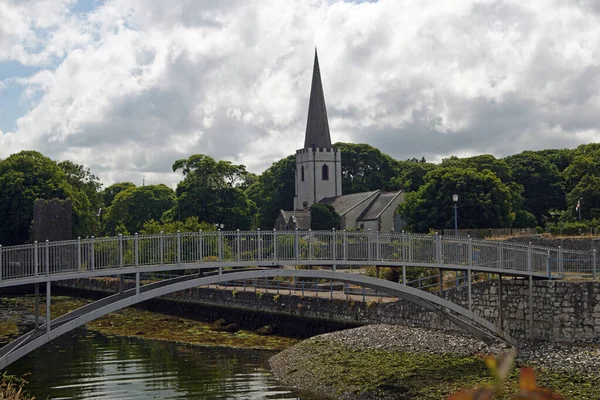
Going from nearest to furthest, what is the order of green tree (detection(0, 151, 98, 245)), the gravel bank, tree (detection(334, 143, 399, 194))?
the gravel bank
green tree (detection(0, 151, 98, 245))
tree (detection(334, 143, 399, 194))

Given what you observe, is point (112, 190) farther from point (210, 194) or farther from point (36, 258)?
point (36, 258)

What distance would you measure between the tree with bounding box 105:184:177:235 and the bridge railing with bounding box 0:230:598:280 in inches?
3237

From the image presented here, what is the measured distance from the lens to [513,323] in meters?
27.8

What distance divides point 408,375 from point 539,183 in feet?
215

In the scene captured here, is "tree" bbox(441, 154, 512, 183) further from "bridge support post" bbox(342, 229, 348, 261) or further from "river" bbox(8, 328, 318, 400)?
"bridge support post" bbox(342, 229, 348, 261)

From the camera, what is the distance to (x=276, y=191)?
359 feet

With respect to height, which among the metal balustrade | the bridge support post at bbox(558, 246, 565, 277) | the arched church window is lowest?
the bridge support post at bbox(558, 246, 565, 277)

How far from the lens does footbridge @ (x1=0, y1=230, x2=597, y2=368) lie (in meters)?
20.4

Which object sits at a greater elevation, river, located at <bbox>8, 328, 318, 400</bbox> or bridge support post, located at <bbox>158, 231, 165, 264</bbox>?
bridge support post, located at <bbox>158, 231, 165, 264</bbox>

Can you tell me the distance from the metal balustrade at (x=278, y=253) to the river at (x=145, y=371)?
4.50 metres

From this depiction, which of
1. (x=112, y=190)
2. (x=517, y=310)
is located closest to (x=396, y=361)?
(x=517, y=310)

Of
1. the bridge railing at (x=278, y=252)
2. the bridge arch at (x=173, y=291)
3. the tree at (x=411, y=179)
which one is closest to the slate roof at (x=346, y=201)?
the tree at (x=411, y=179)

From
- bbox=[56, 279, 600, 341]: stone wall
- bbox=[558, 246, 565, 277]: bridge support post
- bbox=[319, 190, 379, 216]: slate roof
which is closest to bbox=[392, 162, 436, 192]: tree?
bbox=[319, 190, 379, 216]: slate roof

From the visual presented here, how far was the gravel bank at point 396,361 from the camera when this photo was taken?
949 inches
